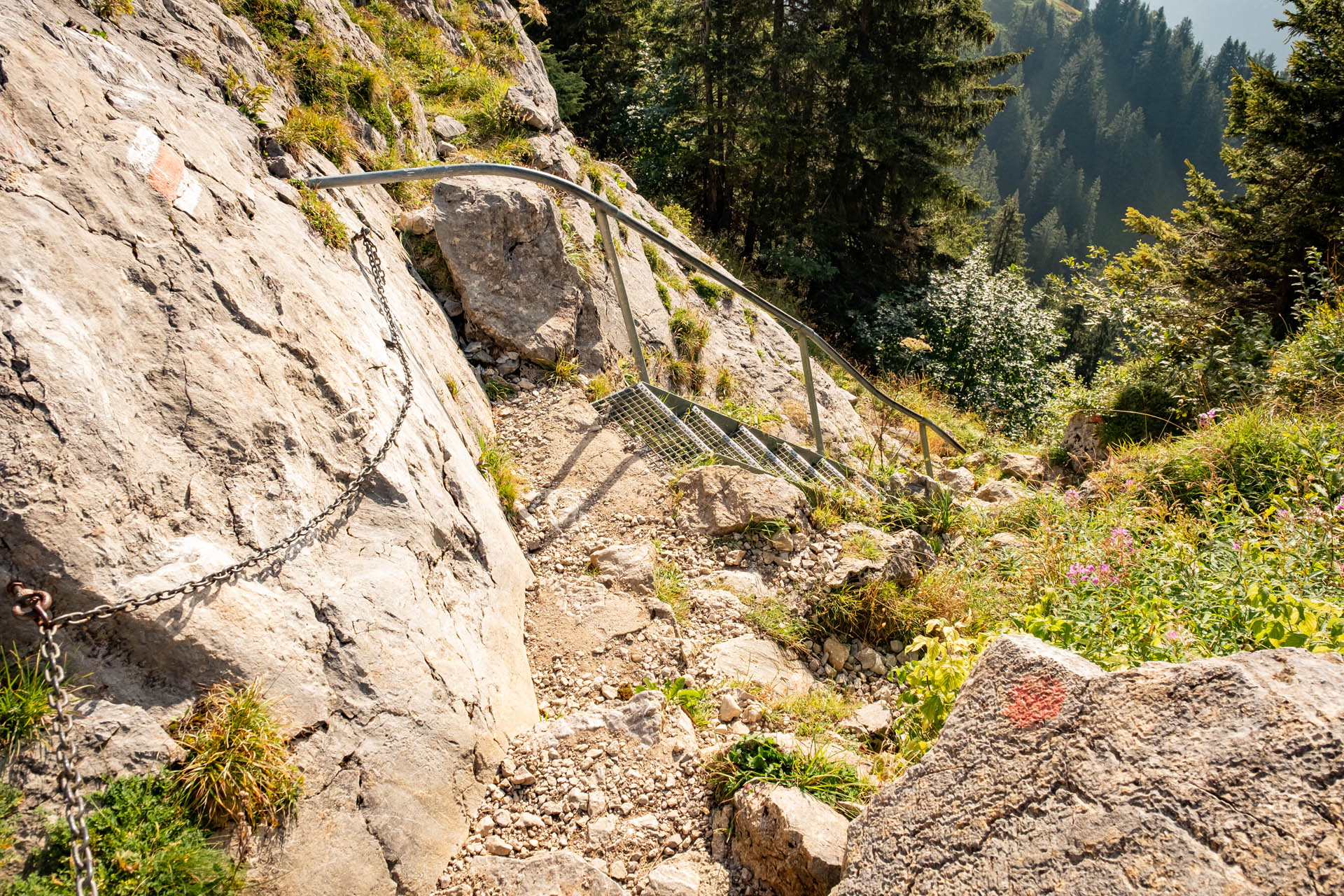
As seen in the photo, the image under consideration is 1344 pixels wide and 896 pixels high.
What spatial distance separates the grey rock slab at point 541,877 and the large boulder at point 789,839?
1.70ft

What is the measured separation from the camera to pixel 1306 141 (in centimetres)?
995

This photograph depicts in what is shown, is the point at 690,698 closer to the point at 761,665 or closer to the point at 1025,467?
the point at 761,665

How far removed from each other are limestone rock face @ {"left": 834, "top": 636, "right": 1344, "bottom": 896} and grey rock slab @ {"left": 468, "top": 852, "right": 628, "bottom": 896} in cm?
91

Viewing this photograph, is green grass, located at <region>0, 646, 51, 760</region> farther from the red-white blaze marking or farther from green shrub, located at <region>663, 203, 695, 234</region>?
green shrub, located at <region>663, 203, 695, 234</region>

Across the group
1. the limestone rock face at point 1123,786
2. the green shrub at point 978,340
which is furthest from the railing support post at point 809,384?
the green shrub at point 978,340

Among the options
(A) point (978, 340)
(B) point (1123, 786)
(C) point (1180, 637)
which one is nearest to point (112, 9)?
(B) point (1123, 786)

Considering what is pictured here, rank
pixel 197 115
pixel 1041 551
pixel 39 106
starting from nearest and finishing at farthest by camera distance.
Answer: pixel 39 106
pixel 197 115
pixel 1041 551

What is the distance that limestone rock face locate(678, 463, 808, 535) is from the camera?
4.70m

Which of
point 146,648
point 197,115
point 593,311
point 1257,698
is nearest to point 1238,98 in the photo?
point 593,311

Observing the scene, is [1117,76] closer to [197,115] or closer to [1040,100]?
[1040,100]

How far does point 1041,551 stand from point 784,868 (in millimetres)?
3334

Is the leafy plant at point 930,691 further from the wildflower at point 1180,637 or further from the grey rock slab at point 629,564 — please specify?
the grey rock slab at point 629,564

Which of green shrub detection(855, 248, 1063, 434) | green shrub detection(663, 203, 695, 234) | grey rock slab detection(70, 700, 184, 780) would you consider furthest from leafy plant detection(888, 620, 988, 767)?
green shrub detection(663, 203, 695, 234)

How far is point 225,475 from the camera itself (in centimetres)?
269
